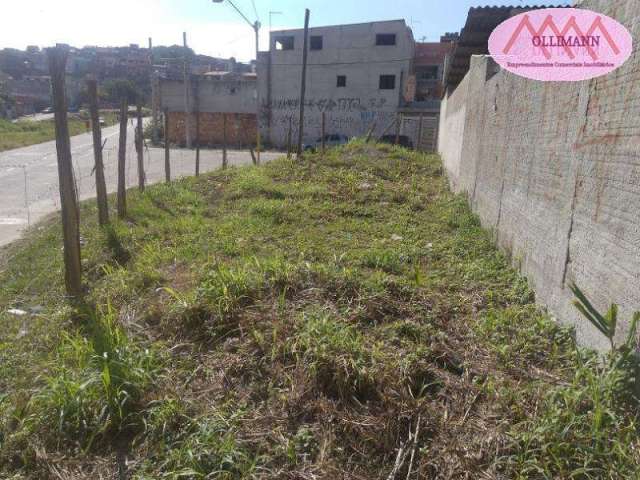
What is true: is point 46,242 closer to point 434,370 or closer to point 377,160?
point 434,370

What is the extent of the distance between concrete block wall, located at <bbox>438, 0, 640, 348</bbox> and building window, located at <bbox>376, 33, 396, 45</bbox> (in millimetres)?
22654

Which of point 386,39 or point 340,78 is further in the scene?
point 340,78

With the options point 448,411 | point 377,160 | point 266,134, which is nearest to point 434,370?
point 448,411

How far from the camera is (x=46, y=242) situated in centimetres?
555

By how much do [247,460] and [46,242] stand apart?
4758 millimetres

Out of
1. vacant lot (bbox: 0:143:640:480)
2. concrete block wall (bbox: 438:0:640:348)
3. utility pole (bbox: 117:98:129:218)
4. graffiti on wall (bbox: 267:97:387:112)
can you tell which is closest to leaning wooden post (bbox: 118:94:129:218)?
utility pole (bbox: 117:98:129:218)

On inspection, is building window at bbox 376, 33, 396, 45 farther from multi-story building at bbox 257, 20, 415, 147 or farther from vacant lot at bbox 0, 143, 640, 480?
vacant lot at bbox 0, 143, 640, 480

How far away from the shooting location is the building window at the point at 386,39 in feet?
82.5

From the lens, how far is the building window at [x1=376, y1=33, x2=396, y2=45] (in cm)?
2516

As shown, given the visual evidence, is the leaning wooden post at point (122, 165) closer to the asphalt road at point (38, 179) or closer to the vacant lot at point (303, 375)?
the asphalt road at point (38, 179)

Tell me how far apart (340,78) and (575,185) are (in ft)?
81.6

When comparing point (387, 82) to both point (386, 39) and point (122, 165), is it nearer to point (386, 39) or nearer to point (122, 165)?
point (386, 39)

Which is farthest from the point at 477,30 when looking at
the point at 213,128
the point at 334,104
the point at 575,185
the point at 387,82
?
the point at 213,128

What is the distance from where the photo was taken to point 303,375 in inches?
94.8
